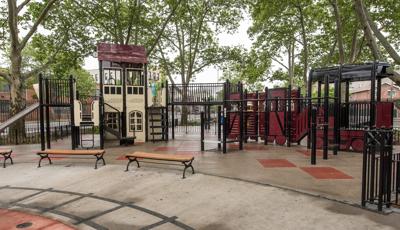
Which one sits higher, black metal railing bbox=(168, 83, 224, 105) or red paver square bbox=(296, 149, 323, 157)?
black metal railing bbox=(168, 83, 224, 105)

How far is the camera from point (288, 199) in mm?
5891

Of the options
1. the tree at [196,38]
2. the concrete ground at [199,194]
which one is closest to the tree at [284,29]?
the tree at [196,38]

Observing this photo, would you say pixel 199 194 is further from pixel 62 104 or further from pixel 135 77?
pixel 135 77

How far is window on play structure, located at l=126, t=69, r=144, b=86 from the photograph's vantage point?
16.1 m

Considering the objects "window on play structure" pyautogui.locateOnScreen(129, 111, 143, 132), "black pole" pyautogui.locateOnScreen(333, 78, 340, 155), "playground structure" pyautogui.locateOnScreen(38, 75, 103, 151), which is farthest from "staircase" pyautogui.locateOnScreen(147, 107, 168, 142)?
"black pole" pyautogui.locateOnScreen(333, 78, 340, 155)

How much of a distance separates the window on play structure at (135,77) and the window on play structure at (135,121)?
5.63 feet

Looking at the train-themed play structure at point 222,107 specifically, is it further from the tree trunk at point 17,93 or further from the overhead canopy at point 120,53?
the tree trunk at point 17,93

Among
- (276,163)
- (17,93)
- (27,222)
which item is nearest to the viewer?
(27,222)

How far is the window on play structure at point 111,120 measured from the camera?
614 inches

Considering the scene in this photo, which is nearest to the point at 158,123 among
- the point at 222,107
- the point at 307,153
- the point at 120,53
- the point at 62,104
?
the point at 222,107

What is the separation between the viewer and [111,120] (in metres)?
15.8

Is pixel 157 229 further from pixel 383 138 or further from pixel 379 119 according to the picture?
pixel 379 119

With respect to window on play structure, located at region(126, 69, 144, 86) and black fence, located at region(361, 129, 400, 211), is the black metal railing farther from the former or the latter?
black fence, located at region(361, 129, 400, 211)

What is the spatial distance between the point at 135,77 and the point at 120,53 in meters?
1.54
